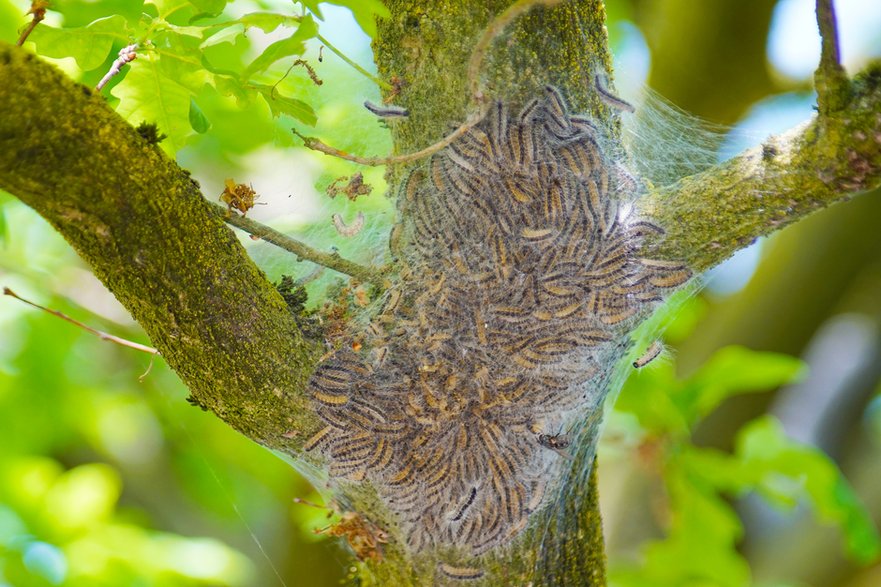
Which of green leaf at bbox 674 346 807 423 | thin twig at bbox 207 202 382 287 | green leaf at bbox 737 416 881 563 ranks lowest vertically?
thin twig at bbox 207 202 382 287

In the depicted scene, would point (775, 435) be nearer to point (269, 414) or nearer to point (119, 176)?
point (269, 414)

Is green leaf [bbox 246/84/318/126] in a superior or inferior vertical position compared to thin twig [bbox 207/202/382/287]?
superior

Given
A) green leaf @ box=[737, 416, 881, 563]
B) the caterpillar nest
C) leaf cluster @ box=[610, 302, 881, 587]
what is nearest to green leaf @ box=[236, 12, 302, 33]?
the caterpillar nest

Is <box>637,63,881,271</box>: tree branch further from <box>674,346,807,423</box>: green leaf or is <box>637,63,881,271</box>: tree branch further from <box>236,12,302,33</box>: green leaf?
<box>674,346,807,423</box>: green leaf

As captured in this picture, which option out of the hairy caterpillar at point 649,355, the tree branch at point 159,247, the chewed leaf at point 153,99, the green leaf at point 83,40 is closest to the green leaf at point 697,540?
the hairy caterpillar at point 649,355

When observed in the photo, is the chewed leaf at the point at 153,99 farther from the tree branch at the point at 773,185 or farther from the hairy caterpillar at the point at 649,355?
the hairy caterpillar at the point at 649,355

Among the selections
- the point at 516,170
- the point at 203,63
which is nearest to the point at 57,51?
the point at 203,63
